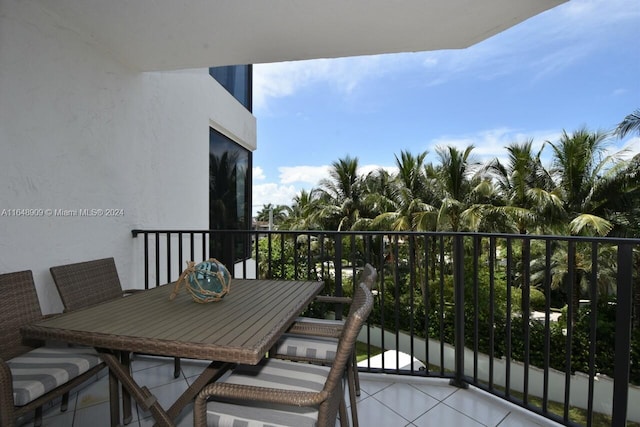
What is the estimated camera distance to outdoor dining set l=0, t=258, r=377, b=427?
1.07 meters

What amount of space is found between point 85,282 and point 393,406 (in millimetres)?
2152

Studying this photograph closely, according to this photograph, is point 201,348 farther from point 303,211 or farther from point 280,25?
point 303,211

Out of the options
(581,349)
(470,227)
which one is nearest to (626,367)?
(581,349)

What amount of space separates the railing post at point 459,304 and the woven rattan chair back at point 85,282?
239cm

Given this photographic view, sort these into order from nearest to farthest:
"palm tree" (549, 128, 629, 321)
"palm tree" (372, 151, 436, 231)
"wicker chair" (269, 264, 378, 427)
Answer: "wicker chair" (269, 264, 378, 427), "palm tree" (549, 128, 629, 321), "palm tree" (372, 151, 436, 231)

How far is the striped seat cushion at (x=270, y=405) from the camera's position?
1.11m

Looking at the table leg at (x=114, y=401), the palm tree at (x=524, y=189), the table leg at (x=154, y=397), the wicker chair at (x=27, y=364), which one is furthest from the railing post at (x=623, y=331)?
the palm tree at (x=524, y=189)

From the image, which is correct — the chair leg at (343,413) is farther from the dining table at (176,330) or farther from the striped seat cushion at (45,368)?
the striped seat cushion at (45,368)

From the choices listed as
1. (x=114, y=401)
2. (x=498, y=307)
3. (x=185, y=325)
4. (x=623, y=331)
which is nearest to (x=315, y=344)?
(x=185, y=325)

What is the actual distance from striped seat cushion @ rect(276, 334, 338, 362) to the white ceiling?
1969mm

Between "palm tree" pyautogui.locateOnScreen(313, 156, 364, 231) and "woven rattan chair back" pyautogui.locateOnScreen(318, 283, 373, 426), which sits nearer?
"woven rattan chair back" pyautogui.locateOnScreen(318, 283, 373, 426)

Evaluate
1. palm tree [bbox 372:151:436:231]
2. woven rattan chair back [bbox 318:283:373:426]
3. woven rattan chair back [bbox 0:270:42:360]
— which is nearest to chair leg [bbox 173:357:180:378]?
woven rattan chair back [bbox 0:270:42:360]

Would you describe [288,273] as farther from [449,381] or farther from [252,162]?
[449,381]

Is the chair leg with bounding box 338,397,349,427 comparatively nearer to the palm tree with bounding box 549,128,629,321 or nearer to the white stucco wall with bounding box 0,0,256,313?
the white stucco wall with bounding box 0,0,256,313
